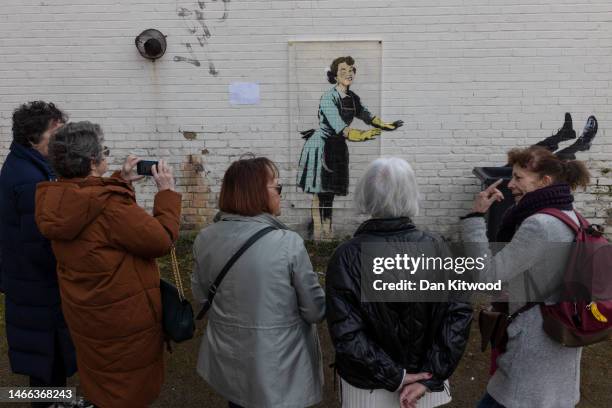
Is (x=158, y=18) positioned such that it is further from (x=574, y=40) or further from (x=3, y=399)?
(x=574, y=40)

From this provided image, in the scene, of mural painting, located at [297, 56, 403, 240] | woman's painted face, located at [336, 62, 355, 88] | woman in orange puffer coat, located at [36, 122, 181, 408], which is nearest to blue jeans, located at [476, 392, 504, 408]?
woman in orange puffer coat, located at [36, 122, 181, 408]

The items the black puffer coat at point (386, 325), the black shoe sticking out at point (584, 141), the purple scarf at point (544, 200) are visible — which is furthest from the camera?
the black shoe sticking out at point (584, 141)

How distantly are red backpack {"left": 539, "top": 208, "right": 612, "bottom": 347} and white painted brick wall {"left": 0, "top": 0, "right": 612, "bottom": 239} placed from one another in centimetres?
360

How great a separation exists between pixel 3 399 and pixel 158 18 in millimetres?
4020

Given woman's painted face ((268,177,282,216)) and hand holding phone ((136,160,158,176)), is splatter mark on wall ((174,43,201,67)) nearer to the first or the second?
hand holding phone ((136,160,158,176))

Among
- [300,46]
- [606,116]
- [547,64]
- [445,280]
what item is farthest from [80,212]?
[606,116]

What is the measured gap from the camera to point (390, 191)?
6.10ft

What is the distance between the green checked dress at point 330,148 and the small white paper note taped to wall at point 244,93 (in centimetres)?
74

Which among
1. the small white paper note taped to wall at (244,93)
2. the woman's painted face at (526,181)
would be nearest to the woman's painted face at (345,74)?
the small white paper note taped to wall at (244,93)

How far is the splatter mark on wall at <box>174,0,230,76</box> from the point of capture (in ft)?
17.7

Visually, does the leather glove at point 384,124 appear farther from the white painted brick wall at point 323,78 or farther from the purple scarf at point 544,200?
the purple scarf at point 544,200

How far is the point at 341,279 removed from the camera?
73.9 inches

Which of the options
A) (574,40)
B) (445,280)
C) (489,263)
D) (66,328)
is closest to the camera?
(445,280)

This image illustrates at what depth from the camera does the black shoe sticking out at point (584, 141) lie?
533 cm
